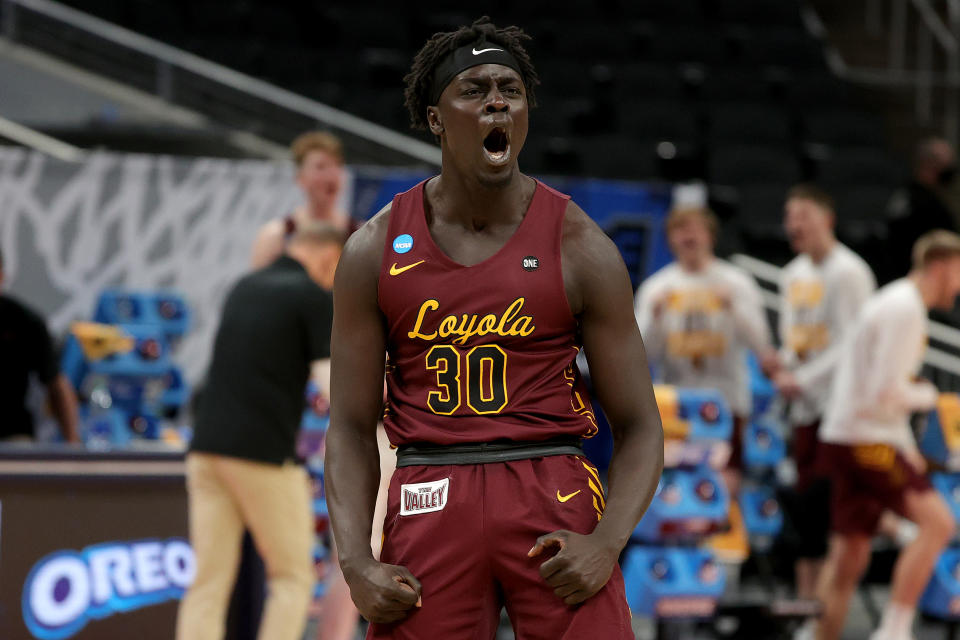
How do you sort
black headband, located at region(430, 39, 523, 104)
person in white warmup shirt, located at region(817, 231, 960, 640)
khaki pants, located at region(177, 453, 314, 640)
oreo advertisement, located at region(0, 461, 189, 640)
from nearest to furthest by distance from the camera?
black headband, located at region(430, 39, 523, 104) < khaki pants, located at region(177, 453, 314, 640) < oreo advertisement, located at region(0, 461, 189, 640) < person in white warmup shirt, located at region(817, 231, 960, 640)

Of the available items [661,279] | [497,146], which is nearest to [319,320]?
[497,146]

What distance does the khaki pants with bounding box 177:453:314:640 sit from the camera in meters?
4.96

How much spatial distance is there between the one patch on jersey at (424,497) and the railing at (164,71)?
312 inches

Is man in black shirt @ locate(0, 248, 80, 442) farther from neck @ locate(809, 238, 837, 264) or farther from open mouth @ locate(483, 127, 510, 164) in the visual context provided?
open mouth @ locate(483, 127, 510, 164)

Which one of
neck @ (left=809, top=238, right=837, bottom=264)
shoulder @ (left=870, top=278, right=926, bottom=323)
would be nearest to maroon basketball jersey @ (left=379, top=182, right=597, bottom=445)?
shoulder @ (left=870, top=278, right=926, bottom=323)

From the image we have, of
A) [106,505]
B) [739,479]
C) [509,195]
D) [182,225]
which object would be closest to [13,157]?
[182,225]

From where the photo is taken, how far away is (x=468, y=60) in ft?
8.25

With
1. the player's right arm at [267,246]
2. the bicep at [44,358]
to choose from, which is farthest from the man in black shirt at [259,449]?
the bicep at [44,358]

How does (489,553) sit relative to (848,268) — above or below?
below

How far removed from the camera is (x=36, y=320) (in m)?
6.26

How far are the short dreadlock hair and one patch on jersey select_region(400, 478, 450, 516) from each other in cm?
71

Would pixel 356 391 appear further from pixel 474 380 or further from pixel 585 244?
pixel 585 244

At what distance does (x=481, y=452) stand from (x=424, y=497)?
0.42ft

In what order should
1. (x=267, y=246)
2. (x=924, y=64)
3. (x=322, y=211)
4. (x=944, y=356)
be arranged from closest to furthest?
1. (x=267, y=246)
2. (x=322, y=211)
3. (x=944, y=356)
4. (x=924, y=64)
